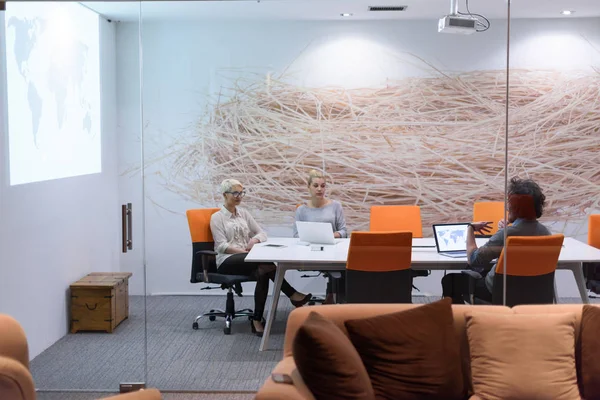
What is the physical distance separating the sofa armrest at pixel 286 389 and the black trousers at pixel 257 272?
147cm

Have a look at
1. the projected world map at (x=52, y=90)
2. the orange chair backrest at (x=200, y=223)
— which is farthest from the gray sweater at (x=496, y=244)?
the projected world map at (x=52, y=90)

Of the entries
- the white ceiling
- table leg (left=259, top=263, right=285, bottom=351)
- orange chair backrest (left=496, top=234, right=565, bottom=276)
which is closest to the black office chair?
table leg (left=259, top=263, right=285, bottom=351)

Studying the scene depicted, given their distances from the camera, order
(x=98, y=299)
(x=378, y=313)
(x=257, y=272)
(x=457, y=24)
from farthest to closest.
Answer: (x=98, y=299) < (x=257, y=272) < (x=457, y=24) < (x=378, y=313)

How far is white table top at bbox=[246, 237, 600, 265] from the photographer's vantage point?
15.3ft

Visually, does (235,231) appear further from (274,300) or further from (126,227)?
(126,227)

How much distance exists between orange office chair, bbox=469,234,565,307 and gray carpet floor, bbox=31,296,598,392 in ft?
0.65

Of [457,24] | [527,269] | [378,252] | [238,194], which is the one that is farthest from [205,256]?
[457,24]

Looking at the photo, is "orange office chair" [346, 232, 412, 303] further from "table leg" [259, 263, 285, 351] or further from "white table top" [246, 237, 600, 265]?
"table leg" [259, 263, 285, 351]

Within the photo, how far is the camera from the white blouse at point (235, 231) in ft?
15.5

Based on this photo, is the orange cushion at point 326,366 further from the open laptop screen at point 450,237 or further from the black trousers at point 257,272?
the open laptop screen at point 450,237

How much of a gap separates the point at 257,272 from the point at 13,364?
173 cm

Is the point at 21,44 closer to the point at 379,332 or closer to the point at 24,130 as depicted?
the point at 24,130

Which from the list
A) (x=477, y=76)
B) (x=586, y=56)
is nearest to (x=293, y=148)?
(x=477, y=76)

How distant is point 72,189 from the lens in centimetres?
485
